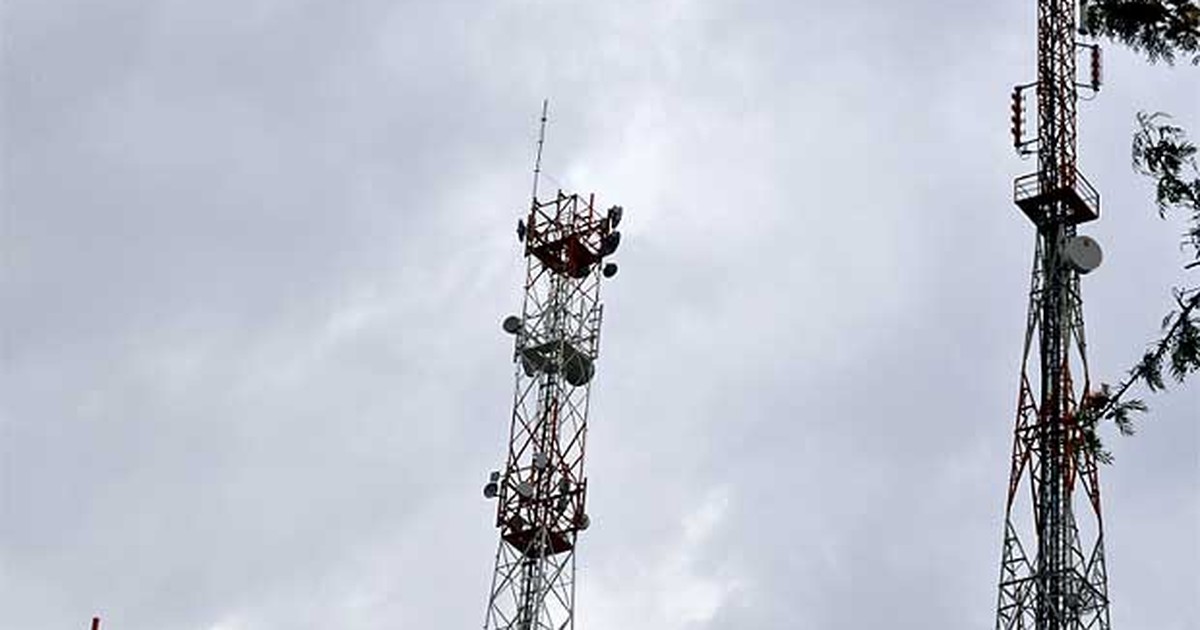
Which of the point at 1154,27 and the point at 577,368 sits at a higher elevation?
the point at 577,368

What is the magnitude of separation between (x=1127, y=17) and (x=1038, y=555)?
41.9 meters

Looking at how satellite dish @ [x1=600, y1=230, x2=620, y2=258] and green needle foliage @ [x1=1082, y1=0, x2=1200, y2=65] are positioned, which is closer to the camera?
green needle foliage @ [x1=1082, y1=0, x2=1200, y2=65]

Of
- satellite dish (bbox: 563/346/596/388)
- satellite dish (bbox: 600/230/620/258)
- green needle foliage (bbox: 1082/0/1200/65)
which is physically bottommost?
green needle foliage (bbox: 1082/0/1200/65)

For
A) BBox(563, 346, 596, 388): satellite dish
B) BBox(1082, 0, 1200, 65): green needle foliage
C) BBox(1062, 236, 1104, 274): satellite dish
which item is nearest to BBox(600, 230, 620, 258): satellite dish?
BBox(563, 346, 596, 388): satellite dish

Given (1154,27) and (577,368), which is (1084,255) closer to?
(577,368)

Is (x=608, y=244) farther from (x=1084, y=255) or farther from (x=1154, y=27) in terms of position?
(x=1154, y=27)

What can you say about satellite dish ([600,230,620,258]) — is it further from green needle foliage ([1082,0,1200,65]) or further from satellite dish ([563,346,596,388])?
green needle foliage ([1082,0,1200,65])

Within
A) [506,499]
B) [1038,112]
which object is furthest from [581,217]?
[1038,112]

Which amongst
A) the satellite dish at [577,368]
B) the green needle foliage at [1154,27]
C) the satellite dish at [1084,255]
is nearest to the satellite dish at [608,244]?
the satellite dish at [577,368]

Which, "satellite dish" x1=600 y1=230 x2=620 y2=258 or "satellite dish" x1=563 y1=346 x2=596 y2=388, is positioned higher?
"satellite dish" x1=600 y1=230 x2=620 y2=258

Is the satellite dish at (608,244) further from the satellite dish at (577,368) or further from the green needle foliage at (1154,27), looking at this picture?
the green needle foliage at (1154,27)

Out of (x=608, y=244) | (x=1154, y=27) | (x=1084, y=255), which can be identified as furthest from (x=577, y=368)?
(x=1154, y=27)

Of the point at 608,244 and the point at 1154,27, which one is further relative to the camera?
the point at 608,244

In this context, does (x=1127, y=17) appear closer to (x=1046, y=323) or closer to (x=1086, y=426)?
(x=1086, y=426)
